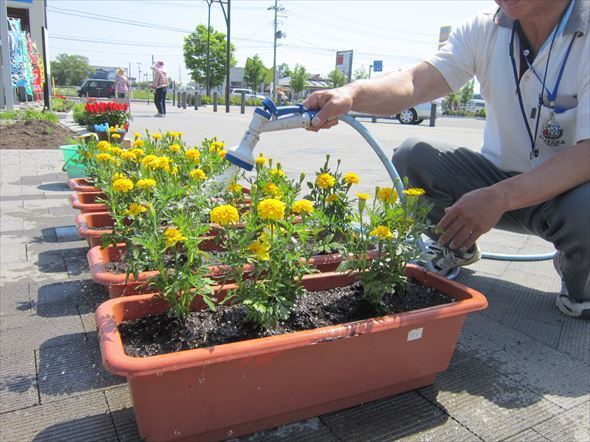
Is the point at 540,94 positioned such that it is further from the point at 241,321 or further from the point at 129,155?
the point at 129,155

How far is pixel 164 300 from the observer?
144cm

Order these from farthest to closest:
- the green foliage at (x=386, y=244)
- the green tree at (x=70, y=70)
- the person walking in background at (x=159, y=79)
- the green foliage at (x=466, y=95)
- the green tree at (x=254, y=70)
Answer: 1. the green tree at (x=70, y=70)
2. the green tree at (x=254, y=70)
3. the green foliage at (x=466, y=95)
4. the person walking in background at (x=159, y=79)
5. the green foliage at (x=386, y=244)

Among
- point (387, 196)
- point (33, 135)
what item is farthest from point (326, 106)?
point (33, 135)

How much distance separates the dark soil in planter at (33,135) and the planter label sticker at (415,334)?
25.2 ft

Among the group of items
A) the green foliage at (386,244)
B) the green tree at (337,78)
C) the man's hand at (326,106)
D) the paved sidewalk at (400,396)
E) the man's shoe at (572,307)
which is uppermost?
the green tree at (337,78)

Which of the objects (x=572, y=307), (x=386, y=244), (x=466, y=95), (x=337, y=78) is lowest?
(x=572, y=307)

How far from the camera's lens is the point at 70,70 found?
79.6 m

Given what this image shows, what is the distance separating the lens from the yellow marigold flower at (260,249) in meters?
1.25

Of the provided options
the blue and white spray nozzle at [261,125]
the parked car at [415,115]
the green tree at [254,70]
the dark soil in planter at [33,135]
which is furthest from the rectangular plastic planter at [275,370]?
the green tree at [254,70]

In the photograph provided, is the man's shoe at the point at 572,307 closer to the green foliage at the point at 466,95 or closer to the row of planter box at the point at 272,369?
the row of planter box at the point at 272,369

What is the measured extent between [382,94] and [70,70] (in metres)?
90.5

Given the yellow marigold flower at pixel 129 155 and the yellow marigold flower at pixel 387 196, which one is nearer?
the yellow marigold flower at pixel 387 196

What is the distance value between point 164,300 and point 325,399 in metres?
0.58

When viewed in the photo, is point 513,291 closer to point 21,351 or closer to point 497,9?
point 497,9
